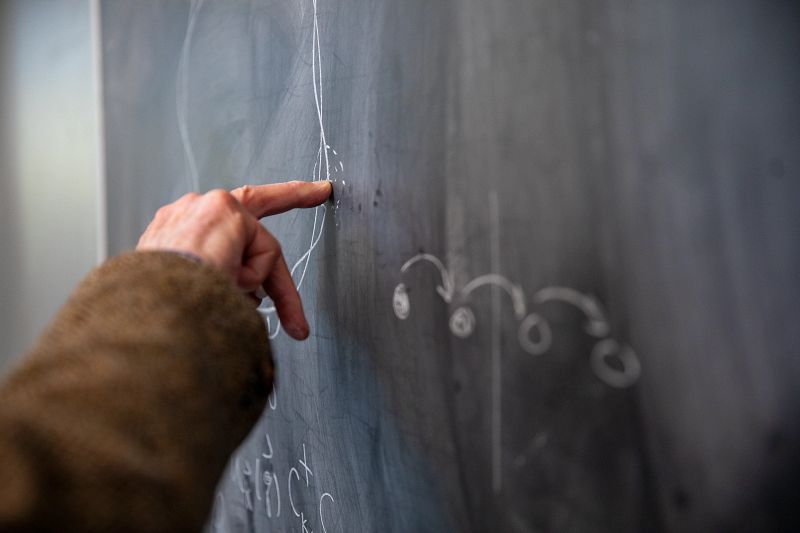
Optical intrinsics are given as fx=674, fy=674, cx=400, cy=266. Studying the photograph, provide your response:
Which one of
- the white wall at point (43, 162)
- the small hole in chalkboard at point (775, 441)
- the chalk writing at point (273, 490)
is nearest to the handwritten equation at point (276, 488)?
the chalk writing at point (273, 490)

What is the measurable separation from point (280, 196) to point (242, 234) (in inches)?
3.3

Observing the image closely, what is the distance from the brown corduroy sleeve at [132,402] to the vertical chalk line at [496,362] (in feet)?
0.53

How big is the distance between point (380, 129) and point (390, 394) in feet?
0.69

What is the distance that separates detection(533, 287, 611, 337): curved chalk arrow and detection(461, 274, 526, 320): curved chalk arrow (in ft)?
0.06

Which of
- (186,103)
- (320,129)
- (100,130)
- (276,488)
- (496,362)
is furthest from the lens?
(100,130)

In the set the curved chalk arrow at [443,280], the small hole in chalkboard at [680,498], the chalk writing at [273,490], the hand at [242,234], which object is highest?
the hand at [242,234]

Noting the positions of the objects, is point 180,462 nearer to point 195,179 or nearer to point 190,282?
point 190,282

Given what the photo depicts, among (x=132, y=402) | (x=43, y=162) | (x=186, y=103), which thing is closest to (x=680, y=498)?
(x=132, y=402)

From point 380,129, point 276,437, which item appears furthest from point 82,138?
point 380,129

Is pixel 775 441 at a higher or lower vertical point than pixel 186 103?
Answer: lower

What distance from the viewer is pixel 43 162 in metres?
1.55

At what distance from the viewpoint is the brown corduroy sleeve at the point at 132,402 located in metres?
0.34

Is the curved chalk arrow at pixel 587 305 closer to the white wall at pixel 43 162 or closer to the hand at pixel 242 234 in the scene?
the hand at pixel 242 234

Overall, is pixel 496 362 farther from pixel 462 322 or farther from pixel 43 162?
pixel 43 162
